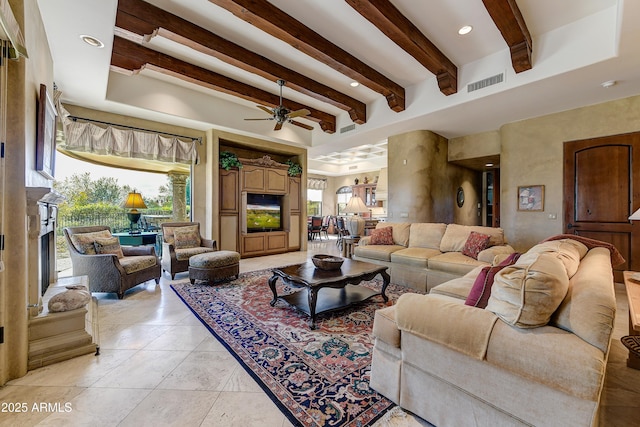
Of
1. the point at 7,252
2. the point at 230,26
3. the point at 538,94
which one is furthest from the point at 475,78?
the point at 7,252

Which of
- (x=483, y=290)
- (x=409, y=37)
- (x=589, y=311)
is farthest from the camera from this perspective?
(x=409, y=37)

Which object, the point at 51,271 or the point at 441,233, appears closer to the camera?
the point at 51,271

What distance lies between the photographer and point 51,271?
10.6 ft

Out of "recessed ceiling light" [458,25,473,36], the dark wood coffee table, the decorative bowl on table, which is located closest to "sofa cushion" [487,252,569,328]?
the dark wood coffee table

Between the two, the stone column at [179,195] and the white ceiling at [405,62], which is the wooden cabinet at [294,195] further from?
the stone column at [179,195]

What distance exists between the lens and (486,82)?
400 centimetres

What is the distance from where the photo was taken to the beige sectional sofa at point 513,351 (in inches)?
41.6

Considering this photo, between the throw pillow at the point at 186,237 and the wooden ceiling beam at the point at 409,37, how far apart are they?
13.5 ft

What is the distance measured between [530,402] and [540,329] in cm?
31

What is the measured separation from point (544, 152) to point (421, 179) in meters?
2.12

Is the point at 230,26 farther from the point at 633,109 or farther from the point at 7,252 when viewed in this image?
the point at 633,109

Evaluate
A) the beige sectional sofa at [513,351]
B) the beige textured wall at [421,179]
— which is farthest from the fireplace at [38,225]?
the beige textured wall at [421,179]

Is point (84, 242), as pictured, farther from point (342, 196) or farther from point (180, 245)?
point (342, 196)

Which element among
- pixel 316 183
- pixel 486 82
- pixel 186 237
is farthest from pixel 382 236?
pixel 316 183
